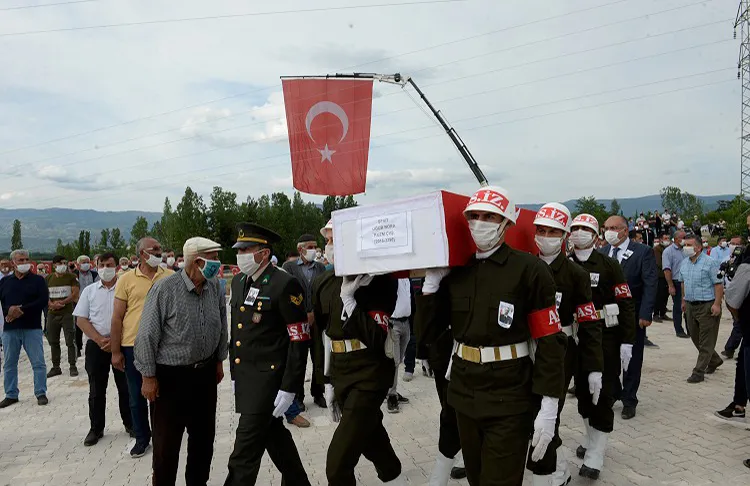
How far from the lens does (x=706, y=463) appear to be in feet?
17.1

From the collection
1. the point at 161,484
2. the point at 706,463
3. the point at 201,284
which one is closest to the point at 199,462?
the point at 161,484

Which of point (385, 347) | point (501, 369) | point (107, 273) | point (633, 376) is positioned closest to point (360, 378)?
point (385, 347)

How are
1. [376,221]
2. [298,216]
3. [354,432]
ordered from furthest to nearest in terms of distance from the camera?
[298,216]
[354,432]
[376,221]

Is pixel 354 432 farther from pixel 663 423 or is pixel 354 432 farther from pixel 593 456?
pixel 663 423

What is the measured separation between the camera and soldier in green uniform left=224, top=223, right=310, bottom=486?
4.24 meters

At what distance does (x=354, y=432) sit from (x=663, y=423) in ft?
14.4

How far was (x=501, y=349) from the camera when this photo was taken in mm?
3369

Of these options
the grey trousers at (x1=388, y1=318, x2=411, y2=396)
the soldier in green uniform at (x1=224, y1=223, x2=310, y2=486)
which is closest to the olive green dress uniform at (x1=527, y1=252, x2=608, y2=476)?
the grey trousers at (x1=388, y1=318, x2=411, y2=396)

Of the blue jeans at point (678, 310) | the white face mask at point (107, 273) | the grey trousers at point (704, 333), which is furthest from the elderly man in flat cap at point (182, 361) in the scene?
the blue jeans at point (678, 310)

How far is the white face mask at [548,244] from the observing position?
15.0 feet

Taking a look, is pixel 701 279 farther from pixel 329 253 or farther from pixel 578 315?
pixel 329 253

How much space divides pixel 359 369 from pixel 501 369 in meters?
1.15

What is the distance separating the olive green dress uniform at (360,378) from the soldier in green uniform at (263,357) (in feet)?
1.05

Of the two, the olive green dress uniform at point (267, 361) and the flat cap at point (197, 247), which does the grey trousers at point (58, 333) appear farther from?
the olive green dress uniform at point (267, 361)
